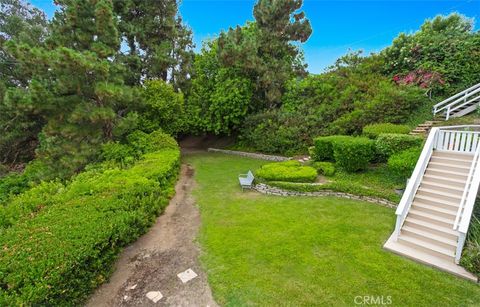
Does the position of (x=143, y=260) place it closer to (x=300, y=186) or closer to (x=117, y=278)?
(x=117, y=278)

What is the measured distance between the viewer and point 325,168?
9.54 meters

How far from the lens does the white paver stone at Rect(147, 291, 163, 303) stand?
4.03 metres

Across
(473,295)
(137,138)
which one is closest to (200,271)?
(473,295)

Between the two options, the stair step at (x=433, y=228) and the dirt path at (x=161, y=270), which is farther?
the stair step at (x=433, y=228)

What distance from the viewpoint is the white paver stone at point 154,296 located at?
4031 mm

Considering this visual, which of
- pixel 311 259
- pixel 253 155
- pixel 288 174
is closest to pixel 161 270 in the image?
pixel 311 259

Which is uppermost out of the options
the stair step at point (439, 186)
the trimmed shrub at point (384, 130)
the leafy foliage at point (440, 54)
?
the leafy foliage at point (440, 54)

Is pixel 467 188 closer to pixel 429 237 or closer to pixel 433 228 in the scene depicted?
pixel 433 228

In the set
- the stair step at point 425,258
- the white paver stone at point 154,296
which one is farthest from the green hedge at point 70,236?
the stair step at point 425,258

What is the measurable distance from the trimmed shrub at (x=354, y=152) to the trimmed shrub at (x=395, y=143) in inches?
14.3

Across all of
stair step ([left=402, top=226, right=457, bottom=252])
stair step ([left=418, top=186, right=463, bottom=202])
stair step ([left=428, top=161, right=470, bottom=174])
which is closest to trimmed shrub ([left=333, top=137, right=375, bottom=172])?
stair step ([left=428, top=161, right=470, bottom=174])

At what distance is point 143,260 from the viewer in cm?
514

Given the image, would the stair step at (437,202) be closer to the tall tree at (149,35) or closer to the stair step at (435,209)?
the stair step at (435,209)

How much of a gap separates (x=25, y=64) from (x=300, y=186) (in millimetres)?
12584
